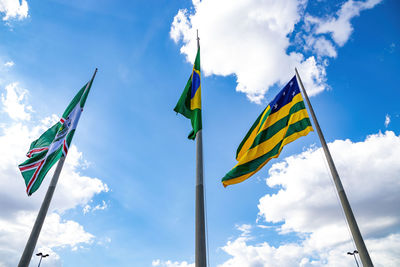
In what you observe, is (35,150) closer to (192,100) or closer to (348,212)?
(192,100)

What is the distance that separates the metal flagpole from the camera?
5.72 meters

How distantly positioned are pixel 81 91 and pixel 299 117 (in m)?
11.1

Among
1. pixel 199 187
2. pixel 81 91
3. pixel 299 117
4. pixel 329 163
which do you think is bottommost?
pixel 199 187

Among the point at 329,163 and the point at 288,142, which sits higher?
the point at 288,142

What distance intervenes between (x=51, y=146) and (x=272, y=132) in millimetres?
9975

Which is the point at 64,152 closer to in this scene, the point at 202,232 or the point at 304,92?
the point at 202,232

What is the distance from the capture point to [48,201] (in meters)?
9.09

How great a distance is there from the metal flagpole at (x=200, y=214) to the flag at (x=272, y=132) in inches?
97.4

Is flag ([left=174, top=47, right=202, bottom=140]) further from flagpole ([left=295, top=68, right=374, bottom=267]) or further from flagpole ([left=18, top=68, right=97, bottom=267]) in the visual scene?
flagpole ([left=18, top=68, right=97, bottom=267])

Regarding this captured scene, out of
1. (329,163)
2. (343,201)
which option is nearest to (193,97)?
(329,163)

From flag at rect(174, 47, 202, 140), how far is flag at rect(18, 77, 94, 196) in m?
5.62

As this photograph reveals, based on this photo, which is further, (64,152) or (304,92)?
(304,92)

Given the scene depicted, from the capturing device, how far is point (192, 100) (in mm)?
9508

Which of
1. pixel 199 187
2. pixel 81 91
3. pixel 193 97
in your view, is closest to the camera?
pixel 199 187
